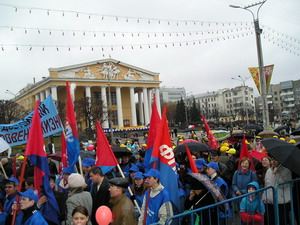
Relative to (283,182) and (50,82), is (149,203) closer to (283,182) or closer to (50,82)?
(283,182)

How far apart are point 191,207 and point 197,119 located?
63109 mm

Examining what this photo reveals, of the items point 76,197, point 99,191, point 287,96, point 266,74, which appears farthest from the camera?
point 287,96

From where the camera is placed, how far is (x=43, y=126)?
5.88 meters

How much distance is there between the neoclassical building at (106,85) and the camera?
166 feet

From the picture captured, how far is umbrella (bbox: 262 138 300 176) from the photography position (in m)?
3.71

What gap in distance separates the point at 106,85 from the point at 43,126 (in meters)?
48.7

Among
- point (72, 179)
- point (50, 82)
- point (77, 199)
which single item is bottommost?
point (77, 199)

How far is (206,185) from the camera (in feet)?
11.3

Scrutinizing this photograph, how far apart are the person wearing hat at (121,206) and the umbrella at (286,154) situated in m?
2.01

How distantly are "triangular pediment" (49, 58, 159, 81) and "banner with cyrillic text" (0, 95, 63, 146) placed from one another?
42515 millimetres

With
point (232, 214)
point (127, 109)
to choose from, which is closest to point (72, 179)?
point (232, 214)

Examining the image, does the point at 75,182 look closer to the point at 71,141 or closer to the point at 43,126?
the point at 71,141

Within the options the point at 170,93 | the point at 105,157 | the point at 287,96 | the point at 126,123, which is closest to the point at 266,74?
the point at 105,157

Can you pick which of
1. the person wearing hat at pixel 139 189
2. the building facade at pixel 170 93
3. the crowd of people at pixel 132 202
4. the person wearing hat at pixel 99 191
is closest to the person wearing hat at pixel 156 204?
the crowd of people at pixel 132 202
